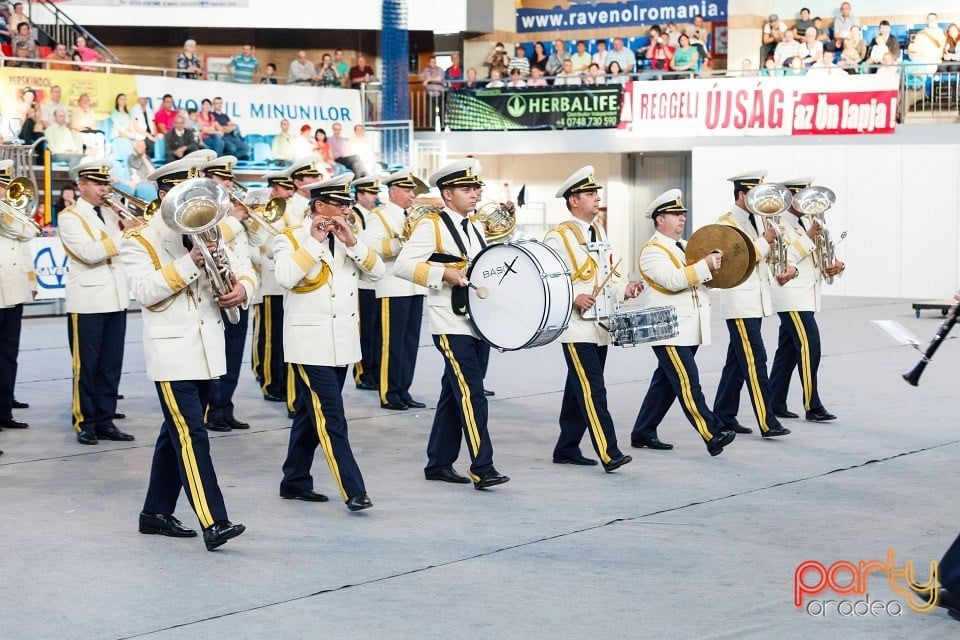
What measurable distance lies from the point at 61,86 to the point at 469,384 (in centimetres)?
1550

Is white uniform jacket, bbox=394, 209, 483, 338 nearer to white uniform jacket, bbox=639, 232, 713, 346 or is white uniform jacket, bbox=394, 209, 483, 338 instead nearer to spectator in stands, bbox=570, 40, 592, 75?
white uniform jacket, bbox=639, 232, 713, 346

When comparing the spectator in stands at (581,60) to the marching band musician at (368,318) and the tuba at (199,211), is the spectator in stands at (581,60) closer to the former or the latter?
the marching band musician at (368,318)

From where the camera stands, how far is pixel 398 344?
11492mm

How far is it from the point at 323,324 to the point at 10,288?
12.7ft

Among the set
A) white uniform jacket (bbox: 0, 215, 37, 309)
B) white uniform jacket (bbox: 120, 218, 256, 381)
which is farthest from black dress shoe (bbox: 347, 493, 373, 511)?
white uniform jacket (bbox: 0, 215, 37, 309)

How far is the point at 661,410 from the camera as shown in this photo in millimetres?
9445

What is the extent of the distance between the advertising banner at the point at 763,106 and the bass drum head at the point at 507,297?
16843 mm

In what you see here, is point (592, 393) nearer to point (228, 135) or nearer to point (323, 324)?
point (323, 324)

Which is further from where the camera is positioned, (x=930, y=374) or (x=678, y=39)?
(x=678, y=39)

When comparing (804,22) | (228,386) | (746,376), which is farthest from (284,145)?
(746,376)

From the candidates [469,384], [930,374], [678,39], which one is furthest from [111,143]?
[469,384]

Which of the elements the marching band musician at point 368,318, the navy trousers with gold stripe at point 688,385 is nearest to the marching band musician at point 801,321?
the navy trousers with gold stripe at point 688,385

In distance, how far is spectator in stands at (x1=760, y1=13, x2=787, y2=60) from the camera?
26.1 m

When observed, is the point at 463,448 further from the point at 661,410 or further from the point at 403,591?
the point at 403,591
